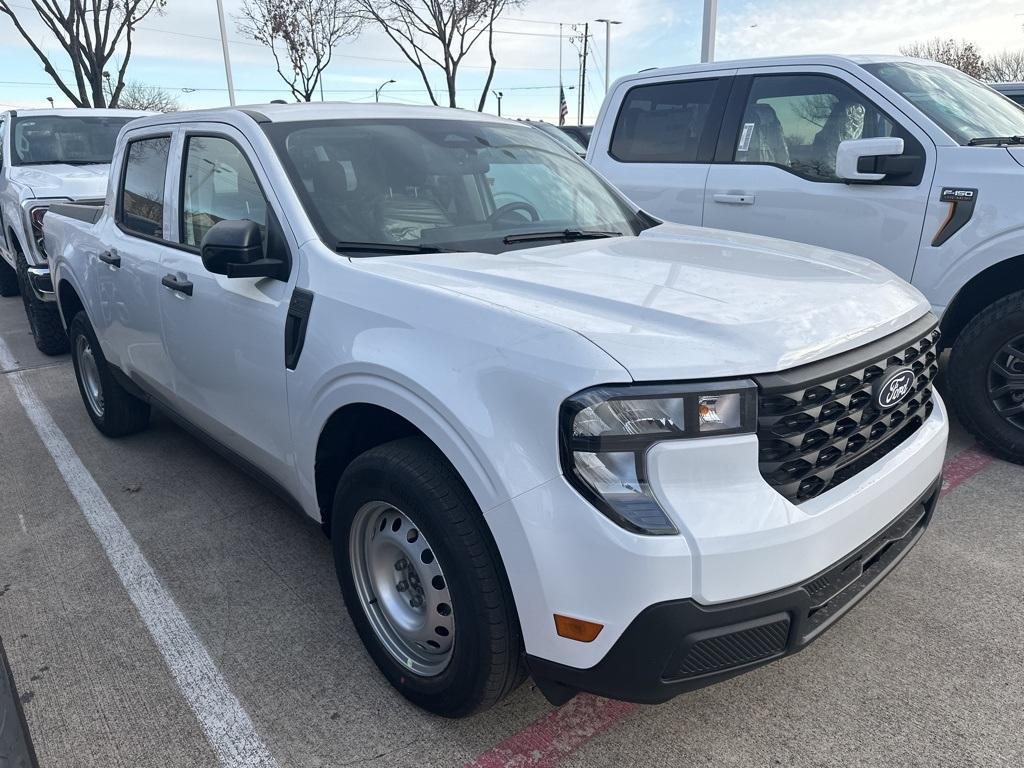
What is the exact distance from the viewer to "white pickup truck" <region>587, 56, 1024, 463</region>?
3947 mm

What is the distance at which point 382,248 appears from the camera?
259 centimetres

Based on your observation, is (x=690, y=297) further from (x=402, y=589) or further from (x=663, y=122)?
(x=663, y=122)

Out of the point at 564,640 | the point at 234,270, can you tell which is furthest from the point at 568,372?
the point at 234,270

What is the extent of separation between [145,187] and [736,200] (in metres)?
3.41

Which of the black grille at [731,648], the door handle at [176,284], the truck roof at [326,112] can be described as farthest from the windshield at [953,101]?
the door handle at [176,284]

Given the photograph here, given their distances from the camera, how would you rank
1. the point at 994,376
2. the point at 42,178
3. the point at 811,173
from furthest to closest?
the point at 42,178
the point at 811,173
the point at 994,376

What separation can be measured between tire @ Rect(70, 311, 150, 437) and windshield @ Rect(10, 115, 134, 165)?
12.9 ft

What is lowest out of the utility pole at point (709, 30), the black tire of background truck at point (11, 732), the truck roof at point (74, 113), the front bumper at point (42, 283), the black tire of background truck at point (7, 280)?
the black tire of background truck at point (7, 280)

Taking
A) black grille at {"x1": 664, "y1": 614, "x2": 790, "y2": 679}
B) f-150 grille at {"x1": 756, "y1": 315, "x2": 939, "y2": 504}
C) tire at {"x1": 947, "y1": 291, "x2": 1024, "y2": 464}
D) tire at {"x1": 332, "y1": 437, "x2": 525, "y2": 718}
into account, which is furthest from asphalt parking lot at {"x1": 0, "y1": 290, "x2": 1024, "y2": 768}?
f-150 grille at {"x1": 756, "y1": 315, "x2": 939, "y2": 504}

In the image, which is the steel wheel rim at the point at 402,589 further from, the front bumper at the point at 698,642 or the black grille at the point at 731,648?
the black grille at the point at 731,648

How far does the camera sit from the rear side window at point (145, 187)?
3.66 m

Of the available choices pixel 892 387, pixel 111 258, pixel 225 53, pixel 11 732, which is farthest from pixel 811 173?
pixel 225 53

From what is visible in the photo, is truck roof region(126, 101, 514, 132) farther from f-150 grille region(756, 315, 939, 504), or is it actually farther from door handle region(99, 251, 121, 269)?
f-150 grille region(756, 315, 939, 504)

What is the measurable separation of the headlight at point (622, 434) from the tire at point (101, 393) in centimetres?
349
